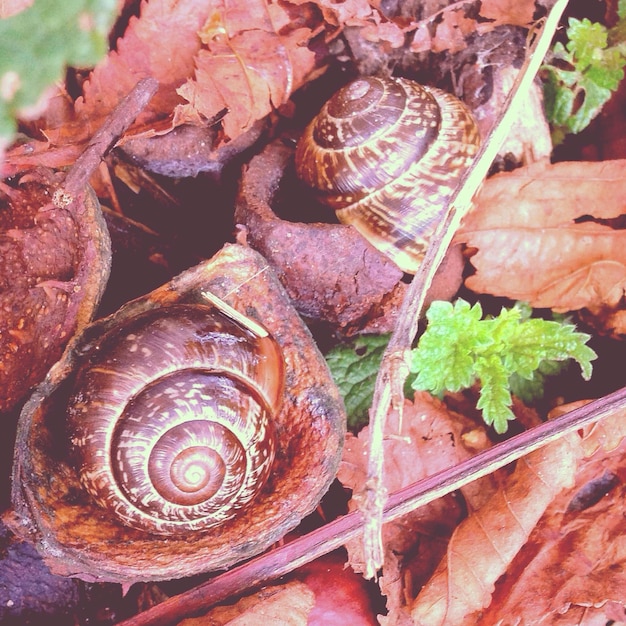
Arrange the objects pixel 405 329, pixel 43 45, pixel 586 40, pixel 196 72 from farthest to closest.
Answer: pixel 586 40
pixel 196 72
pixel 405 329
pixel 43 45

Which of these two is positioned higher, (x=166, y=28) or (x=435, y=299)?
(x=166, y=28)

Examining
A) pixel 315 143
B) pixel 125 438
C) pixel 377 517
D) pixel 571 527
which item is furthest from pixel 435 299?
pixel 125 438

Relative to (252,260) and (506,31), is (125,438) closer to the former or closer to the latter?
(252,260)

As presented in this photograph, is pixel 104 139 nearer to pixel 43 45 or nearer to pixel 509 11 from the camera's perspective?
pixel 43 45

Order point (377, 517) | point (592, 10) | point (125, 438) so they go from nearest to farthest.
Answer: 1. point (377, 517)
2. point (125, 438)
3. point (592, 10)

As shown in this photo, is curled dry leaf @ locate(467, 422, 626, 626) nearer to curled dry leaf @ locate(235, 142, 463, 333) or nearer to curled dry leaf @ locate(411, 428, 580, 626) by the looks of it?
curled dry leaf @ locate(411, 428, 580, 626)

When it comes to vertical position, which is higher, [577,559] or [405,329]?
[405,329]

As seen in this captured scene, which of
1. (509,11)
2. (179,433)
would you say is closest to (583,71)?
(509,11)

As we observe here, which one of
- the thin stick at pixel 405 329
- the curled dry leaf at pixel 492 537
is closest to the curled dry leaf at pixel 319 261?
the thin stick at pixel 405 329
